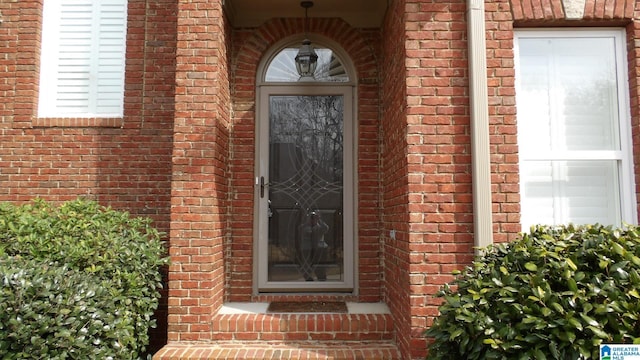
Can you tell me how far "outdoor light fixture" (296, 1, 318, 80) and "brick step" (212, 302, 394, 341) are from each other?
262 cm

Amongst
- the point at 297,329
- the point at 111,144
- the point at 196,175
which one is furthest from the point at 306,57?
the point at 297,329

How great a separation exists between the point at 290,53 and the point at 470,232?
2.83 metres

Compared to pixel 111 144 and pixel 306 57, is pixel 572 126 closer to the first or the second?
pixel 306 57

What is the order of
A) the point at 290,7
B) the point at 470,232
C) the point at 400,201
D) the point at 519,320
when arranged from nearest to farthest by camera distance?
the point at 519,320 → the point at 470,232 → the point at 400,201 → the point at 290,7

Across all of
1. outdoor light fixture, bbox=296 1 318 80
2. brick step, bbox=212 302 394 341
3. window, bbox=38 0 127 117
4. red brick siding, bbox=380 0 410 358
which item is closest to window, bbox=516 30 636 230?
red brick siding, bbox=380 0 410 358

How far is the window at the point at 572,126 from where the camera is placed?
3.49 meters

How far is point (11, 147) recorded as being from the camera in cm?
462

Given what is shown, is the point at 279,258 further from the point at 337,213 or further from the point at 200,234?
the point at 200,234

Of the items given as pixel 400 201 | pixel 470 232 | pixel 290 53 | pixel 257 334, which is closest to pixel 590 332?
pixel 470 232

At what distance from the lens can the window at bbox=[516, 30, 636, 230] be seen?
11.5ft

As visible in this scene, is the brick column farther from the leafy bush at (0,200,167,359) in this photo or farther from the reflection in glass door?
the reflection in glass door

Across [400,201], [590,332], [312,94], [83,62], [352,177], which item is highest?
[83,62]
